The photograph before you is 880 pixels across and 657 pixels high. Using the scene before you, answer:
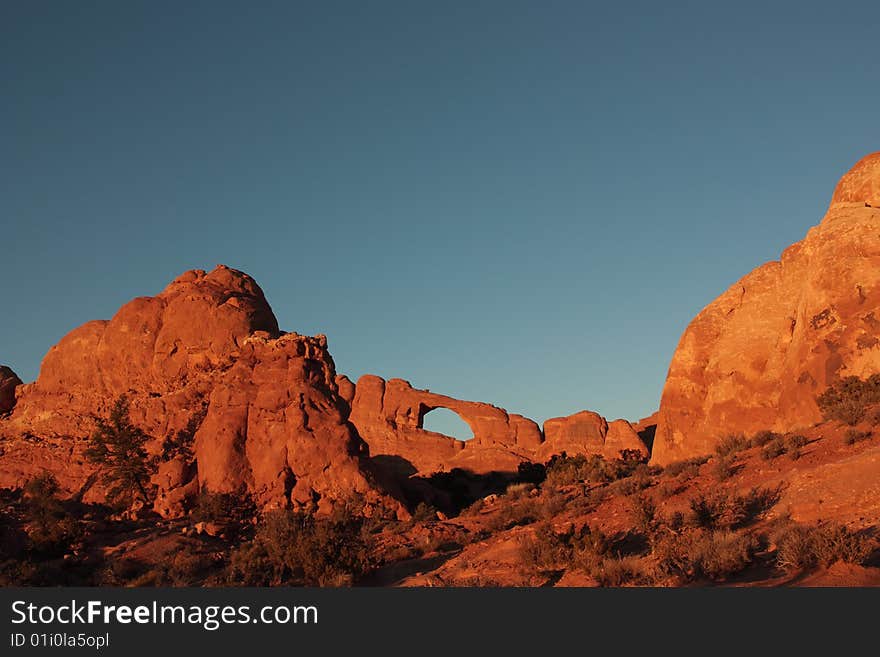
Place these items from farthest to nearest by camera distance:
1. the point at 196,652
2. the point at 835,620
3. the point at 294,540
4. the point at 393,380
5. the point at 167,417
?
the point at 393,380 → the point at 167,417 → the point at 294,540 → the point at 196,652 → the point at 835,620

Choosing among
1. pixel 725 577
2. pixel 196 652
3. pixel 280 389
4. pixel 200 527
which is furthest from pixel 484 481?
pixel 196 652

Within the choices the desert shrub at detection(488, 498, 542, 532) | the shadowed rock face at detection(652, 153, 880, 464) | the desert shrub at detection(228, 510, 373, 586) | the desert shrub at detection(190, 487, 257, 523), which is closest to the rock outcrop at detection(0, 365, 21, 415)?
the desert shrub at detection(190, 487, 257, 523)

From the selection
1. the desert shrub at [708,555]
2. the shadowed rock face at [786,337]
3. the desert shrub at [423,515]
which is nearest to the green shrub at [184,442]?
the desert shrub at [423,515]

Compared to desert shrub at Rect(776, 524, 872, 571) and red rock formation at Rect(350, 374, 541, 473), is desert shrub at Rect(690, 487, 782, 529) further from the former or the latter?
red rock formation at Rect(350, 374, 541, 473)

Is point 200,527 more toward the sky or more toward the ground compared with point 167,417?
more toward the ground

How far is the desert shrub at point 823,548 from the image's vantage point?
10984 mm

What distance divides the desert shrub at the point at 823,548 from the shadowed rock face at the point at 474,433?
39927mm

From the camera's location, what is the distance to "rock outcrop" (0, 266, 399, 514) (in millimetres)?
26375

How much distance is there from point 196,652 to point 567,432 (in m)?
47.4

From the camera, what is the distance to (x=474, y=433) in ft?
181

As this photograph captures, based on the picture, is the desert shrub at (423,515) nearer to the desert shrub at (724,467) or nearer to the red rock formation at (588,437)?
the desert shrub at (724,467)

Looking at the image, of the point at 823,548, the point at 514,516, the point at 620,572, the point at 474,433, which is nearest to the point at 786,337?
the point at 514,516

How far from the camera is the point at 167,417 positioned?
99.1ft

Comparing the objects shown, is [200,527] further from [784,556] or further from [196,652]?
[784,556]
